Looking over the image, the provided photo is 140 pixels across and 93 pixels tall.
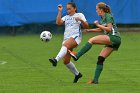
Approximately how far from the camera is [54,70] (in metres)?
17.1

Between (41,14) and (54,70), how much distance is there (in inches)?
517

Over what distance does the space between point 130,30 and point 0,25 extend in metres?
6.84

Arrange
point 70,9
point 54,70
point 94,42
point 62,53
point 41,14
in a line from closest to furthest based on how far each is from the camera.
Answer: point 94,42 < point 62,53 < point 70,9 < point 54,70 < point 41,14

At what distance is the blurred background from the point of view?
1180 inches

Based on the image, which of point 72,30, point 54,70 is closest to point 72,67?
point 72,30

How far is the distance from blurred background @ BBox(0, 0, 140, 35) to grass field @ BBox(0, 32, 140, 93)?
274cm

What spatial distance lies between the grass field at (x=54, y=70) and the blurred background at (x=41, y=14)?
108 inches

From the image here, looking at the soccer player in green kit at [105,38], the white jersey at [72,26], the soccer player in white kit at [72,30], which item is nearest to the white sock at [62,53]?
the soccer player in white kit at [72,30]

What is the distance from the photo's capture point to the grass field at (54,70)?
41.9ft

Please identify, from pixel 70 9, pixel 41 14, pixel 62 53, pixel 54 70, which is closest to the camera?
pixel 62 53

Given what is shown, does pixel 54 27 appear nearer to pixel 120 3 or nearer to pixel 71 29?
pixel 120 3

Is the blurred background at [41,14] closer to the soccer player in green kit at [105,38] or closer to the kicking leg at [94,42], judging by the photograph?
the soccer player in green kit at [105,38]

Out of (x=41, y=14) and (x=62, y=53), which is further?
(x=41, y=14)

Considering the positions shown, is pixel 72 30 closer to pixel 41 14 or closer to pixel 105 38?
pixel 105 38
